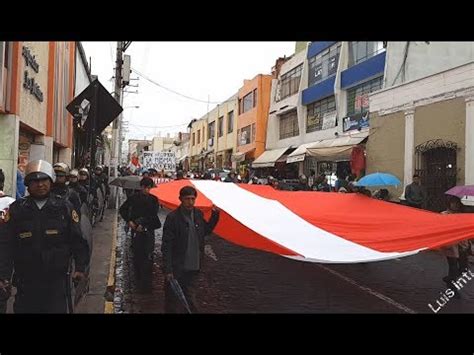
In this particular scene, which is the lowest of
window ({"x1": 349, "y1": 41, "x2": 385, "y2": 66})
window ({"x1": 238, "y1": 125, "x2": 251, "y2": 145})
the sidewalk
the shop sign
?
the sidewalk

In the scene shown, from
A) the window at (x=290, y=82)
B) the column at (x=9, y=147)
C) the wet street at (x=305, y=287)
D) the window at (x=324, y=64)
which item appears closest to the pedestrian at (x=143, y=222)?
the wet street at (x=305, y=287)

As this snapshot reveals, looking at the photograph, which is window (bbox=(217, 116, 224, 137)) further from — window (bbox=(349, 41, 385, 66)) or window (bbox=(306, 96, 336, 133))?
window (bbox=(349, 41, 385, 66))

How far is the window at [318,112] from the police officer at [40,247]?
20767mm

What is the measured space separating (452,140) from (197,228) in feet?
36.1

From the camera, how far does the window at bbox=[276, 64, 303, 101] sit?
2859 cm

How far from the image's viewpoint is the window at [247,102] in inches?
1401

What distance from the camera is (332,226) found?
6.31 meters

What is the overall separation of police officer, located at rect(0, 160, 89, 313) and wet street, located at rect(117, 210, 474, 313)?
7.66 feet

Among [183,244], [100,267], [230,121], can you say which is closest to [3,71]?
[100,267]

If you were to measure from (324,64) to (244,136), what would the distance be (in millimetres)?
12076

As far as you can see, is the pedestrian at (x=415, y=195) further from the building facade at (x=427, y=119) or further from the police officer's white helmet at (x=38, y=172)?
the police officer's white helmet at (x=38, y=172)

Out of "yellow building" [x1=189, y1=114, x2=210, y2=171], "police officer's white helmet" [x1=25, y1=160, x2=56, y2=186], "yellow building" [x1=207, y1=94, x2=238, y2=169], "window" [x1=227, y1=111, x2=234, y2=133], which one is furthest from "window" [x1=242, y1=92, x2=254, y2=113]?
"police officer's white helmet" [x1=25, y1=160, x2=56, y2=186]
